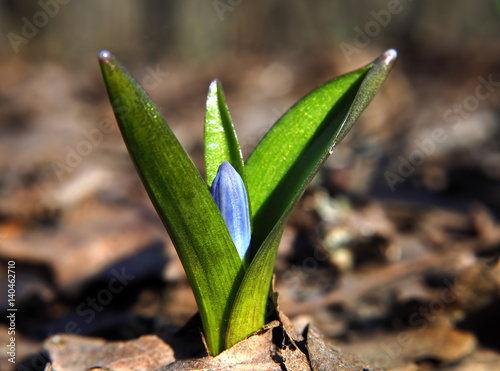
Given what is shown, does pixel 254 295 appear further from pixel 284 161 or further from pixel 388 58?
pixel 388 58

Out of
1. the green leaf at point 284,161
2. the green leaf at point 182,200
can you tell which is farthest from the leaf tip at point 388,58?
the green leaf at point 182,200

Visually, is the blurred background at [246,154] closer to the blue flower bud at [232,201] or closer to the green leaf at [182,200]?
the green leaf at [182,200]

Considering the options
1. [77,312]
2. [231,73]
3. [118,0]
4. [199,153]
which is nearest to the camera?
[77,312]

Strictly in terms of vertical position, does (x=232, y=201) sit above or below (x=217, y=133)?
below

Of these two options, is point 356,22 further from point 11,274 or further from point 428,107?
point 11,274

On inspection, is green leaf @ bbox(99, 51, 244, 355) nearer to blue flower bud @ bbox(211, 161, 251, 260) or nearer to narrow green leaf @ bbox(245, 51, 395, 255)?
blue flower bud @ bbox(211, 161, 251, 260)

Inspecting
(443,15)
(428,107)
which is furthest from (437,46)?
(428,107)

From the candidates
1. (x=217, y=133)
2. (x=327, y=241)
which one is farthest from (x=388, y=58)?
(x=327, y=241)
